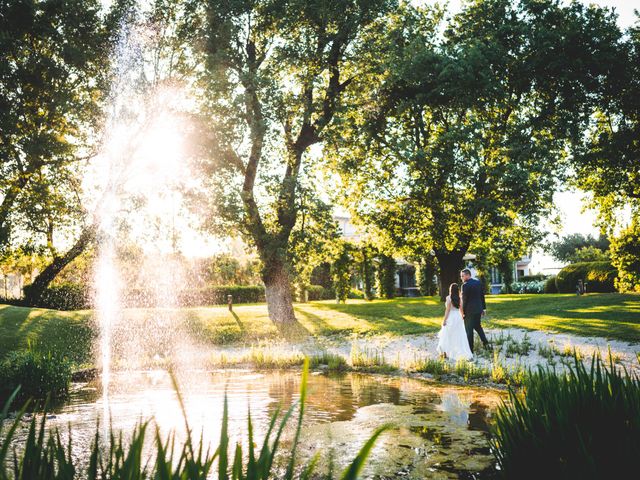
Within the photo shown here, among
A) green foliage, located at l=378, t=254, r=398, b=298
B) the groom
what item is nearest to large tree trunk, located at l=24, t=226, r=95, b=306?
the groom

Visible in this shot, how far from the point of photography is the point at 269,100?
1947 centimetres

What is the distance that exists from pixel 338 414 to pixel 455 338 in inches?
229

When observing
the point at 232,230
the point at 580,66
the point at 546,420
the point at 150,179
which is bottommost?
the point at 546,420

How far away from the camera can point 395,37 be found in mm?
20750

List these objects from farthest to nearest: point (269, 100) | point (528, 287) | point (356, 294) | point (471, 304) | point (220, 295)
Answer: point (356, 294) < point (528, 287) < point (220, 295) < point (269, 100) < point (471, 304)

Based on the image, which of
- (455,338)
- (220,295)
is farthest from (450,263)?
(220,295)

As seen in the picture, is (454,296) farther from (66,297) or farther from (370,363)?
(66,297)

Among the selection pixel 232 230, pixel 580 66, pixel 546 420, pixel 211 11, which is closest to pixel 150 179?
pixel 232 230

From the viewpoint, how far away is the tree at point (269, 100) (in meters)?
19.1

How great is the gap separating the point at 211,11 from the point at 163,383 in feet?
49.0

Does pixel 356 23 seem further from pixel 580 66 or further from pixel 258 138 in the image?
pixel 580 66

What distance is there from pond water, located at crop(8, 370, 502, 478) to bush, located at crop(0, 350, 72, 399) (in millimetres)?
480

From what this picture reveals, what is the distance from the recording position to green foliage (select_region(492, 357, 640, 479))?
3400 millimetres

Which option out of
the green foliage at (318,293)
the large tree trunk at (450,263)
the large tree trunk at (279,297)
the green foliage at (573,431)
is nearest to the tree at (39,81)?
the large tree trunk at (279,297)
